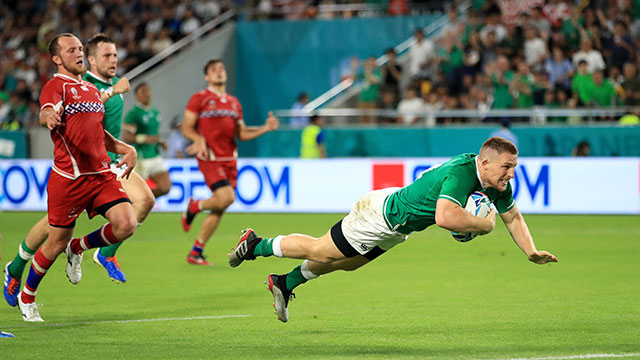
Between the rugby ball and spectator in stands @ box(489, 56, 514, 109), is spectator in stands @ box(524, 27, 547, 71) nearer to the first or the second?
spectator in stands @ box(489, 56, 514, 109)

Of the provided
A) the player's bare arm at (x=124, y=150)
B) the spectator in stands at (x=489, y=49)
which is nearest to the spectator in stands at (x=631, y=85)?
the spectator in stands at (x=489, y=49)

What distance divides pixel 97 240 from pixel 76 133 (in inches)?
43.5

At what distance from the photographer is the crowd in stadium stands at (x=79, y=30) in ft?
93.6

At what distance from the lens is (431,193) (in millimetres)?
7129

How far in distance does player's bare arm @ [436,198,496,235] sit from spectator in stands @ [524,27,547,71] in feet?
54.3

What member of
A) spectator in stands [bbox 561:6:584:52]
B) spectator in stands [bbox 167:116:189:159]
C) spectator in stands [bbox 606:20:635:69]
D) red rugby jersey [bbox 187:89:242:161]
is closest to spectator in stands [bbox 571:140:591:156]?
spectator in stands [bbox 606:20:635:69]

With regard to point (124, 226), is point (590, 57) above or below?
above

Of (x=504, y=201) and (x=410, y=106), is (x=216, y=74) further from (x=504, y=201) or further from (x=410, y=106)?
(x=410, y=106)

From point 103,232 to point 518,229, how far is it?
365 centimetres

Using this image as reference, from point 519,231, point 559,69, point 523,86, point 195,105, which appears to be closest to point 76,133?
point 519,231

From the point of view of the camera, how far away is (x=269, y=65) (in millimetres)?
29594

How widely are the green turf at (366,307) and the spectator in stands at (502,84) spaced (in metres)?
7.56

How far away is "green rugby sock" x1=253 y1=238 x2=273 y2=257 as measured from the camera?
7988 millimetres

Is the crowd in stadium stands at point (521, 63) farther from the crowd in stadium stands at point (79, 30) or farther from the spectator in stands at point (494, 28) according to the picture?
the crowd in stadium stands at point (79, 30)
